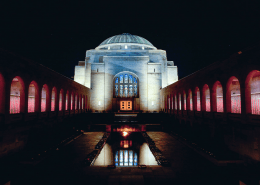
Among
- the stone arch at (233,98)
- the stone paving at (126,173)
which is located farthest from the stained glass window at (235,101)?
the stone paving at (126,173)

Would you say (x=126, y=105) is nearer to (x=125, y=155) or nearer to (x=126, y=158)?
(x=125, y=155)

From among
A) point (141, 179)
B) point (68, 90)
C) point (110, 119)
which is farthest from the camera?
point (110, 119)

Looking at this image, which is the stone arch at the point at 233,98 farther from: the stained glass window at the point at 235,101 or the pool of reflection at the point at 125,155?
the pool of reflection at the point at 125,155

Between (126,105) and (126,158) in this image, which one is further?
(126,105)

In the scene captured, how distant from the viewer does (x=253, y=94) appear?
8.89m

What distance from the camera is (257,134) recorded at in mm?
6922

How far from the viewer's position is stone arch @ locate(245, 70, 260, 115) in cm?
767

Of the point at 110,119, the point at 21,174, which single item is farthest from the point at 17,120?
the point at 110,119

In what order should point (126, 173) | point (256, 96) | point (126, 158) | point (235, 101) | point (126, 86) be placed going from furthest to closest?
point (126, 86), point (235, 101), point (256, 96), point (126, 158), point (126, 173)

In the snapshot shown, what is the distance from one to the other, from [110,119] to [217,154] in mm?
11276

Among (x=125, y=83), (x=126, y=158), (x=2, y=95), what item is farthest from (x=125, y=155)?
(x=125, y=83)

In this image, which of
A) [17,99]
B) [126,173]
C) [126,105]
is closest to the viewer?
[126,173]

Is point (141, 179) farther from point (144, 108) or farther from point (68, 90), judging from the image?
point (144, 108)

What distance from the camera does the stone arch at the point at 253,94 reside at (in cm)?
767
